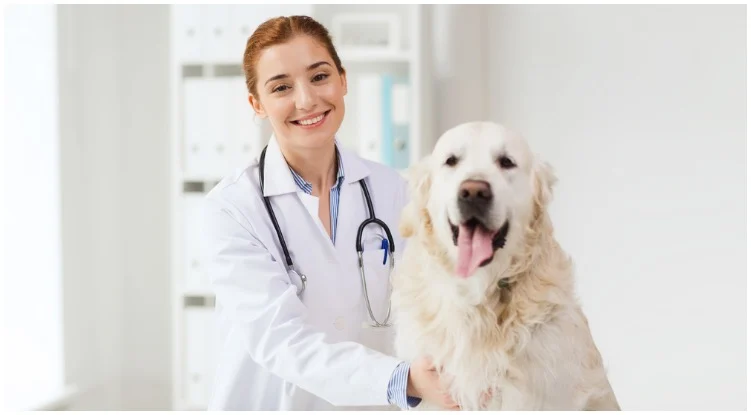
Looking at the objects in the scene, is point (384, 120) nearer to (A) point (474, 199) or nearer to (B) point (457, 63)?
(B) point (457, 63)

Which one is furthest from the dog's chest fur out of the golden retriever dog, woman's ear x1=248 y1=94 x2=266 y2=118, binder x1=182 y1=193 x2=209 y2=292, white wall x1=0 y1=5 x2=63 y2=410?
white wall x1=0 y1=5 x2=63 y2=410

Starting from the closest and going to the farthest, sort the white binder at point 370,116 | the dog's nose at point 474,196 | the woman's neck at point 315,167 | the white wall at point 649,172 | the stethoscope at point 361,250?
the dog's nose at point 474,196, the stethoscope at point 361,250, the woman's neck at point 315,167, the white wall at point 649,172, the white binder at point 370,116

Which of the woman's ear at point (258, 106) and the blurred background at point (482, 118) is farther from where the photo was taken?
the blurred background at point (482, 118)

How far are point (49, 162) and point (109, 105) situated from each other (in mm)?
499

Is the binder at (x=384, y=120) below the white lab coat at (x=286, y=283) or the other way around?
the other way around

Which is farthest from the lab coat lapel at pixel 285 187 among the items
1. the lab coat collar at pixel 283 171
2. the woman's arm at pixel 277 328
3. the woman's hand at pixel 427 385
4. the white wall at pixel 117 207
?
the white wall at pixel 117 207

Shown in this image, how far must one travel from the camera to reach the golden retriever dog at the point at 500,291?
1.19m

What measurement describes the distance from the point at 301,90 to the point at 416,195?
1.10ft

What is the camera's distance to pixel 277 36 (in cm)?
144

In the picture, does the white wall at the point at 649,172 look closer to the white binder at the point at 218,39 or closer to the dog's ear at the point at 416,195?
the white binder at the point at 218,39

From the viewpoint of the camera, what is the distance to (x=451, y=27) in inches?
126

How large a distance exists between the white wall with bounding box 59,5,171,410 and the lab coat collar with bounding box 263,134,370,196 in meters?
1.93

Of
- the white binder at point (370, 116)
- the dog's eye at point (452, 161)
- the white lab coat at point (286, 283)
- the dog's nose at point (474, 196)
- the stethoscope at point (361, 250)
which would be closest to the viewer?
the dog's nose at point (474, 196)

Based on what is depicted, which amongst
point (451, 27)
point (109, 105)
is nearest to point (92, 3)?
point (109, 105)
